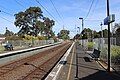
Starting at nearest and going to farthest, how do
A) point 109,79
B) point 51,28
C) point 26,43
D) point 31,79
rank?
point 109,79, point 31,79, point 26,43, point 51,28

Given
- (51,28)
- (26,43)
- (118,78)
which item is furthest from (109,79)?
(51,28)

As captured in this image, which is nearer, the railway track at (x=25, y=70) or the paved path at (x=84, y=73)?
the paved path at (x=84, y=73)

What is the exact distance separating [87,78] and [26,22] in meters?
114

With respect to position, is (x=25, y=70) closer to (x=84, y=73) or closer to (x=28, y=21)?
(x=84, y=73)

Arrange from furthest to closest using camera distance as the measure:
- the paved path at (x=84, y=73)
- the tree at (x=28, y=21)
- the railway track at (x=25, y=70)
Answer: the tree at (x=28, y=21)
the railway track at (x=25, y=70)
the paved path at (x=84, y=73)

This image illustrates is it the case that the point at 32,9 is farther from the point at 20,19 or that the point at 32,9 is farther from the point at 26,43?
the point at 26,43

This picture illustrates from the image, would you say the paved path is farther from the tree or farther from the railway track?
the tree

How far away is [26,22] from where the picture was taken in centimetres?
12694

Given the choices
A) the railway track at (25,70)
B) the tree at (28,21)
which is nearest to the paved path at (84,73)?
the railway track at (25,70)

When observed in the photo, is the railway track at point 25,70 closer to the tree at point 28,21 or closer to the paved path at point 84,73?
the paved path at point 84,73

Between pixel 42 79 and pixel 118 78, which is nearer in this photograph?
pixel 118 78

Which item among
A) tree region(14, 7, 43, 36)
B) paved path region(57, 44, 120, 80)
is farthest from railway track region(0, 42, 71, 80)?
tree region(14, 7, 43, 36)

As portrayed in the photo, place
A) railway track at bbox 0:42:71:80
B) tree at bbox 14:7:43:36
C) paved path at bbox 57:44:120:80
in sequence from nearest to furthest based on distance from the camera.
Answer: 1. paved path at bbox 57:44:120:80
2. railway track at bbox 0:42:71:80
3. tree at bbox 14:7:43:36

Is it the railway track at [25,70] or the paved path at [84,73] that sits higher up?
the paved path at [84,73]
